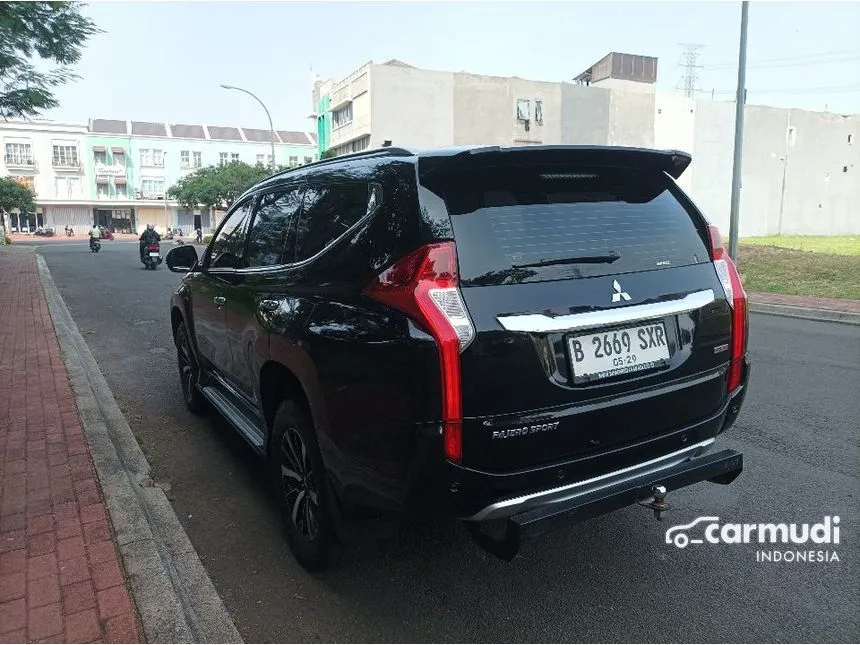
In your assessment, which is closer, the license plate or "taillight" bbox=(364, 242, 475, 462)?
"taillight" bbox=(364, 242, 475, 462)

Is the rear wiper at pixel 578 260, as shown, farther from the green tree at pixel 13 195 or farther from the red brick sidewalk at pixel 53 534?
the green tree at pixel 13 195

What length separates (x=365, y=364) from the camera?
2377 mm

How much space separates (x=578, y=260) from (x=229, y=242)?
8.79ft

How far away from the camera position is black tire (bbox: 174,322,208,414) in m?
5.21

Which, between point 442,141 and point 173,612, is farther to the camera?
point 442,141

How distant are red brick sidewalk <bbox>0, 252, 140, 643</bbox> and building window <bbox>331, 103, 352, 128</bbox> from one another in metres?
45.0

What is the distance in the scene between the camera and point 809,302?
12.3 m

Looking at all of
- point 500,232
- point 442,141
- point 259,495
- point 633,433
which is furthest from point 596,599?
point 442,141

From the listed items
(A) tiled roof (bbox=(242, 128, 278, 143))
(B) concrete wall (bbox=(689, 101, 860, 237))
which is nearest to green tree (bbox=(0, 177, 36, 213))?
(A) tiled roof (bbox=(242, 128, 278, 143))

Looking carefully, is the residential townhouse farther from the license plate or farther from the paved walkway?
the license plate

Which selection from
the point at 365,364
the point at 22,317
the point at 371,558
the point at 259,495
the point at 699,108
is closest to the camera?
the point at 365,364

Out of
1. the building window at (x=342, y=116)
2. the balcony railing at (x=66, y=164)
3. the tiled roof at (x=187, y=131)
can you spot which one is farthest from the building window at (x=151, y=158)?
the building window at (x=342, y=116)

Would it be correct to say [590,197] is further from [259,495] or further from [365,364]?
[259,495]

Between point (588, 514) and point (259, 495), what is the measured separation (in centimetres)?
226
